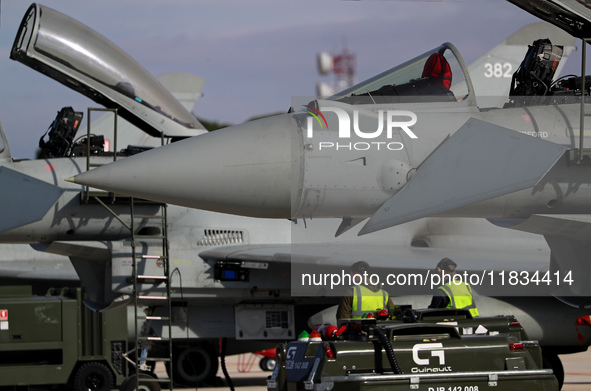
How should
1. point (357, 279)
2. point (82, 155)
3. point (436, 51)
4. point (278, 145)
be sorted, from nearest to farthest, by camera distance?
point (278, 145)
point (436, 51)
point (357, 279)
point (82, 155)

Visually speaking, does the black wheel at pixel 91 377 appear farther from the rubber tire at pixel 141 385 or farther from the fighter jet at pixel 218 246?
the rubber tire at pixel 141 385

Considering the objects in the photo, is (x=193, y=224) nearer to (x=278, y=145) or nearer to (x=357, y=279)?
(x=357, y=279)

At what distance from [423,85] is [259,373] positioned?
9461mm

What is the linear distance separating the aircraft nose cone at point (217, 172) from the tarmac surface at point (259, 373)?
652 cm

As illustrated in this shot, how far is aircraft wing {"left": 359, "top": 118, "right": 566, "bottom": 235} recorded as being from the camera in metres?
5.33

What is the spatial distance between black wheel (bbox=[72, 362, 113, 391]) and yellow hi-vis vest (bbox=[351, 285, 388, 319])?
4.32 meters

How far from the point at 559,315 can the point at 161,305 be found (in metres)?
5.15

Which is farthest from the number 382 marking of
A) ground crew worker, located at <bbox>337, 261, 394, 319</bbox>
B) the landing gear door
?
ground crew worker, located at <bbox>337, 261, 394, 319</bbox>

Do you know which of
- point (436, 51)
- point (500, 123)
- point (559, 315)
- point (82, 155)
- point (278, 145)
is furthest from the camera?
point (82, 155)

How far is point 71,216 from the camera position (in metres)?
10.0

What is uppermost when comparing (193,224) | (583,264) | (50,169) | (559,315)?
(50,169)

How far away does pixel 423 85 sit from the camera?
19.6 feet

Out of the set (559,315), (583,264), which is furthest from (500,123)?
(559,315)

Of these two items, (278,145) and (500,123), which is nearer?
(278,145)
